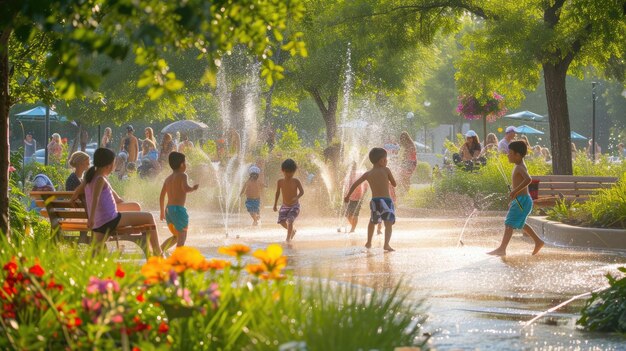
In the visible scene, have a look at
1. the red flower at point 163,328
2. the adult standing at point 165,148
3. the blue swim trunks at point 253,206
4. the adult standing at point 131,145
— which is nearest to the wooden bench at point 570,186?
the blue swim trunks at point 253,206

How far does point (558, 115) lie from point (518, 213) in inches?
348

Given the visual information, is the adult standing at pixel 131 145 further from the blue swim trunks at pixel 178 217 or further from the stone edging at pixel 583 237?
the blue swim trunks at pixel 178 217

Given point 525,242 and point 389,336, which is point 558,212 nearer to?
point 525,242

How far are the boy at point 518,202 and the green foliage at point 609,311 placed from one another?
20.9 feet

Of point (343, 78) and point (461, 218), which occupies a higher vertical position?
point (343, 78)

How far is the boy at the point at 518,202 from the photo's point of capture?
46.4ft

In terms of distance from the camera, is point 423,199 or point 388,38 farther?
point 423,199

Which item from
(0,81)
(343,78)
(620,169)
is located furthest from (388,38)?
(0,81)

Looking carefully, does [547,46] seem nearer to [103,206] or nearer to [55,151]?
[103,206]

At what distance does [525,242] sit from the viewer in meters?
16.3

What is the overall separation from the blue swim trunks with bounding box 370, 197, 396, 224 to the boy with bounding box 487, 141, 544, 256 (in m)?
1.60

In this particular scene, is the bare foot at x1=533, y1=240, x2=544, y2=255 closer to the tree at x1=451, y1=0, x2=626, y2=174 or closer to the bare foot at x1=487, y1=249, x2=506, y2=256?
the bare foot at x1=487, y1=249, x2=506, y2=256

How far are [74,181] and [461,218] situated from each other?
10.0 metres

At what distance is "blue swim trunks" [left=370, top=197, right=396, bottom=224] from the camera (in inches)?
602
